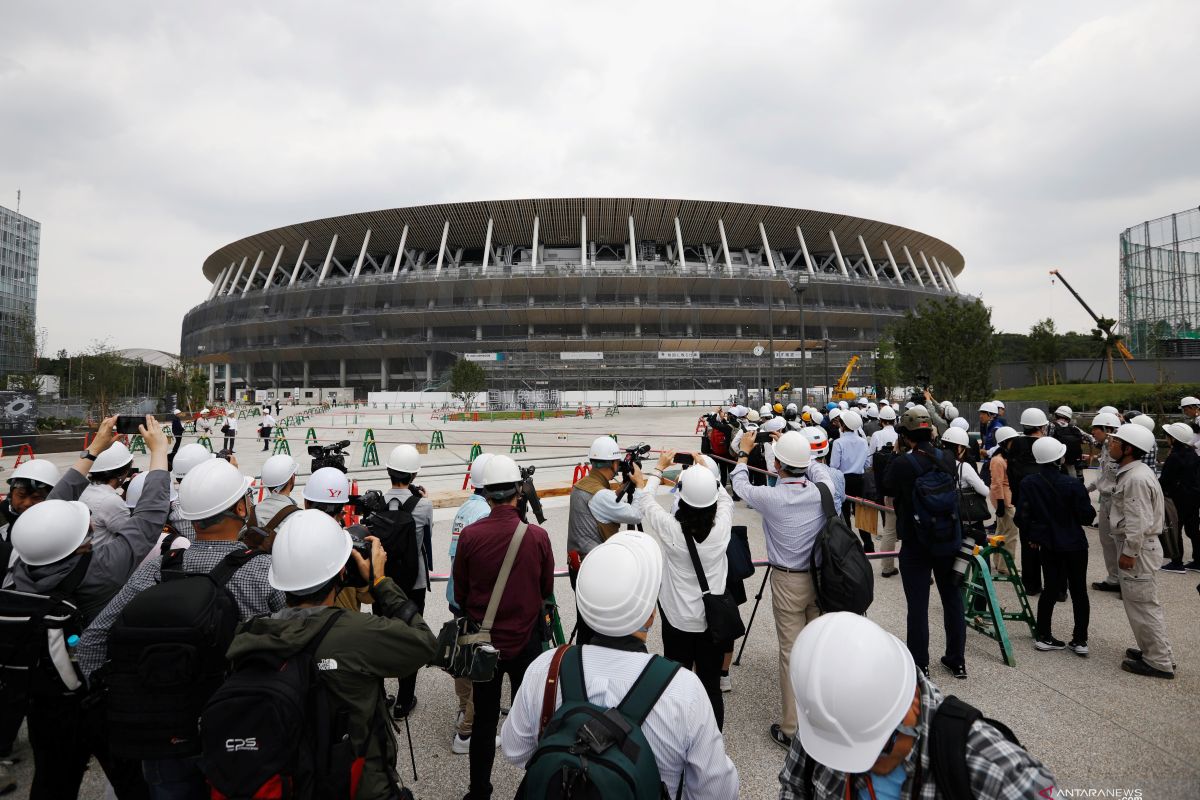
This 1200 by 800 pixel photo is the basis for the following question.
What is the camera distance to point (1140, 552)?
4234mm

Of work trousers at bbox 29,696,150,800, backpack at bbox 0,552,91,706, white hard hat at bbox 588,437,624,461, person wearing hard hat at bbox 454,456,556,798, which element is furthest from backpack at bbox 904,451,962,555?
backpack at bbox 0,552,91,706

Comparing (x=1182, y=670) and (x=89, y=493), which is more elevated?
(x=89, y=493)

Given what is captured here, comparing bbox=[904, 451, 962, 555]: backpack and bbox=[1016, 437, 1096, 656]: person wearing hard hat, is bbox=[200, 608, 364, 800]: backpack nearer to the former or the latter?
bbox=[904, 451, 962, 555]: backpack

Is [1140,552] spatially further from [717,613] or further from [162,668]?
[162,668]

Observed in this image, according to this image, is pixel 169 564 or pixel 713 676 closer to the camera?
pixel 169 564

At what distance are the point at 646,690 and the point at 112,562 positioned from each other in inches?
115

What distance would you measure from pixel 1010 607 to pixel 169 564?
7153 millimetres

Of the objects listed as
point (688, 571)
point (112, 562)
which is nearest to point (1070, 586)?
point (688, 571)

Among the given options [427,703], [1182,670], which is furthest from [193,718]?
[1182,670]

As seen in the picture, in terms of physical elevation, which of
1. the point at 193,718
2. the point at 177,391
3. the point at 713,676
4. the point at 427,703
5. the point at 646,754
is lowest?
the point at 427,703

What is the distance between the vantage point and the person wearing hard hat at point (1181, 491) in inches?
251

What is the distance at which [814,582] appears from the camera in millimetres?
3510

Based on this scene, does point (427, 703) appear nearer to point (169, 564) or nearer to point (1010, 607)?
point (169, 564)

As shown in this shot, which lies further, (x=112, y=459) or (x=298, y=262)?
(x=298, y=262)
